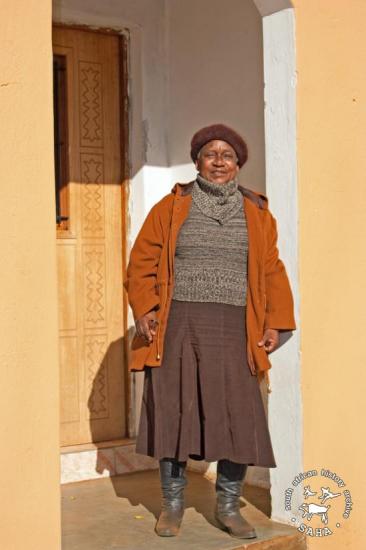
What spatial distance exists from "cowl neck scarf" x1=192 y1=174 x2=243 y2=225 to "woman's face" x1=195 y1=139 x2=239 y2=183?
36 millimetres

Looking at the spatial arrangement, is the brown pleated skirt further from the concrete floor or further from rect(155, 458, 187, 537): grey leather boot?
the concrete floor

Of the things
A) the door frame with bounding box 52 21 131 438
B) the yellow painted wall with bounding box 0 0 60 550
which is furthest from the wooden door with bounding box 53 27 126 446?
the yellow painted wall with bounding box 0 0 60 550

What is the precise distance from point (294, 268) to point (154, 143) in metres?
2.12

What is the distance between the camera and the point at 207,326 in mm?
4895

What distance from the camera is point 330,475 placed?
529cm

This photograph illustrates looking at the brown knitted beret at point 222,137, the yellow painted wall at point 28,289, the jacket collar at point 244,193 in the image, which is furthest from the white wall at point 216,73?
the yellow painted wall at point 28,289

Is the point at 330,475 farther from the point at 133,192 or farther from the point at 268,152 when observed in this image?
the point at 133,192

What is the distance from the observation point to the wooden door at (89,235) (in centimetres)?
655

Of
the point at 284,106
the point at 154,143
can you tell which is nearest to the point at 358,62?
the point at 284,106

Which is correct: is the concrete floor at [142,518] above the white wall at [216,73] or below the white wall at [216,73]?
below

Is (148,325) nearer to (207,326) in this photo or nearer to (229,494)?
(207,326)

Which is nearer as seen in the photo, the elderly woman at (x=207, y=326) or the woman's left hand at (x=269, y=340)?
the elderly woman at (x=207, y=326)

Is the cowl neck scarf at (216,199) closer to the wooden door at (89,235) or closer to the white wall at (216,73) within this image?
the white wall at (216,73)

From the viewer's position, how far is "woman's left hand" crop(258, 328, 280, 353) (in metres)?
5.00
